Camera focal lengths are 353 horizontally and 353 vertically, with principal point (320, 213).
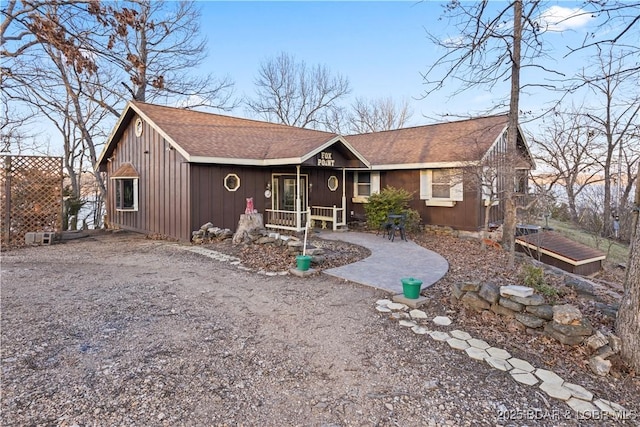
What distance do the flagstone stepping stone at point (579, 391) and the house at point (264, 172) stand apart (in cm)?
805

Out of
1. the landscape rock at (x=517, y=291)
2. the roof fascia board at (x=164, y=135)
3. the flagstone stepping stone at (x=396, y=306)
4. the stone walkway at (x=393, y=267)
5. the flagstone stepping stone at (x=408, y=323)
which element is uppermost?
the roof fascia board at (x=164, y=135)

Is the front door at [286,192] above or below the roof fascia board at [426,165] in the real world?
below

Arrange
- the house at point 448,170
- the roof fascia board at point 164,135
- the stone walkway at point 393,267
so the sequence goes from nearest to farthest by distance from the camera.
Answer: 1. the stone walkway at point 393,267
2. the roof fascia board at point 164,135
3. the house at point 448,170

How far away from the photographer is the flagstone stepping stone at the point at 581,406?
2.80 meters

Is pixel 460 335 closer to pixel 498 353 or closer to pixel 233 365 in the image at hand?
pixel 498 353

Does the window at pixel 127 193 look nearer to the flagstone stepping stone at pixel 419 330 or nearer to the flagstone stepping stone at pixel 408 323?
the flagstone stepping stone at pixel 408 323

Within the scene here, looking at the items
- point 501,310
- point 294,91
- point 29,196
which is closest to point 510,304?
point 501,310

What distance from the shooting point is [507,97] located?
927cm

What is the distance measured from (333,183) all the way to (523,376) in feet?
36.4

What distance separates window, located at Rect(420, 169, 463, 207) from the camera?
1172 centimetres

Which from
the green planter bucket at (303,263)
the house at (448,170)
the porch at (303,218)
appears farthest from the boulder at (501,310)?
the porch at (303,218)

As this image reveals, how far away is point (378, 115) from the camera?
100 ft

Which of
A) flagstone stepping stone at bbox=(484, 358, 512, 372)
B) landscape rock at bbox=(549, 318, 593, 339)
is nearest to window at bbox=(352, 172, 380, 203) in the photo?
landscape rock at bbox=(549, 318, 593, 339)

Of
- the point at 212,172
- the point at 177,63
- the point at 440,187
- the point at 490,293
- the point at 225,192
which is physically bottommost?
the point at 490,293
